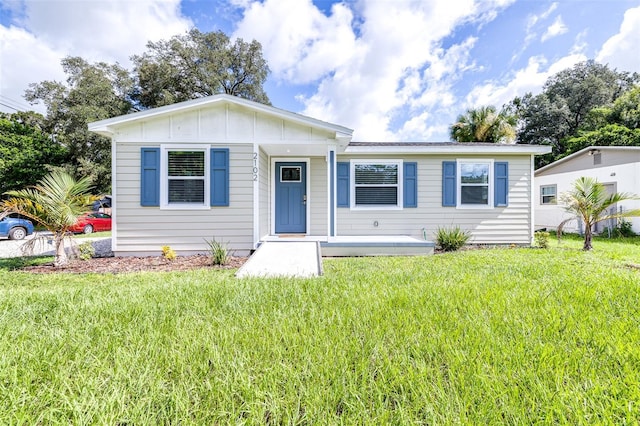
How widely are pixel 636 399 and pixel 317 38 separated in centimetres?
1466

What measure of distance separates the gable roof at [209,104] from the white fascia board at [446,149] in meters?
1.27

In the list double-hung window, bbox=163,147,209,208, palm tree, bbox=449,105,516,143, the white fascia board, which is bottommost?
double-hung window, bbox=163,147,209,208

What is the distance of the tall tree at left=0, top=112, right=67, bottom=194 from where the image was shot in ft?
52.3

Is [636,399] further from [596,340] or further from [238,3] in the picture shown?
[238,3]

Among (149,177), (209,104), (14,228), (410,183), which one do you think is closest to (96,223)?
(14,228)

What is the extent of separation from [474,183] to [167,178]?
830cm

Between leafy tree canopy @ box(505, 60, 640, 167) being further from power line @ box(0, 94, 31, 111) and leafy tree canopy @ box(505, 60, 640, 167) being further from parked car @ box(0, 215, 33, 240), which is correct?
power line @ box(0, 94, 31, 111)

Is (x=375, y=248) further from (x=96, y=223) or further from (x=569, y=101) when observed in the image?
(x=569, y=101)

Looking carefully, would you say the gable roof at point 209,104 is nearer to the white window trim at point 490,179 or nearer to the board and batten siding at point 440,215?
the board and batten siding at point 440,215

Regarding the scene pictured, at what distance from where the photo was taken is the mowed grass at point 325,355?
4.69 ft

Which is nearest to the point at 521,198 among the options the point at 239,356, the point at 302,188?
the point at 302,188

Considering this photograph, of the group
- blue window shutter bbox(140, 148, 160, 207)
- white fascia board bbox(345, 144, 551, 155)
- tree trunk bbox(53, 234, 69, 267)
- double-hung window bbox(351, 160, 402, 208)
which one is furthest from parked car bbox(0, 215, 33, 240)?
white fascia board bbox(345, 144, 551, 155)

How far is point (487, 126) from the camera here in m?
17.4

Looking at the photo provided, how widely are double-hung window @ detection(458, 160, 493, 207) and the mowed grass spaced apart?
5.09 meters
